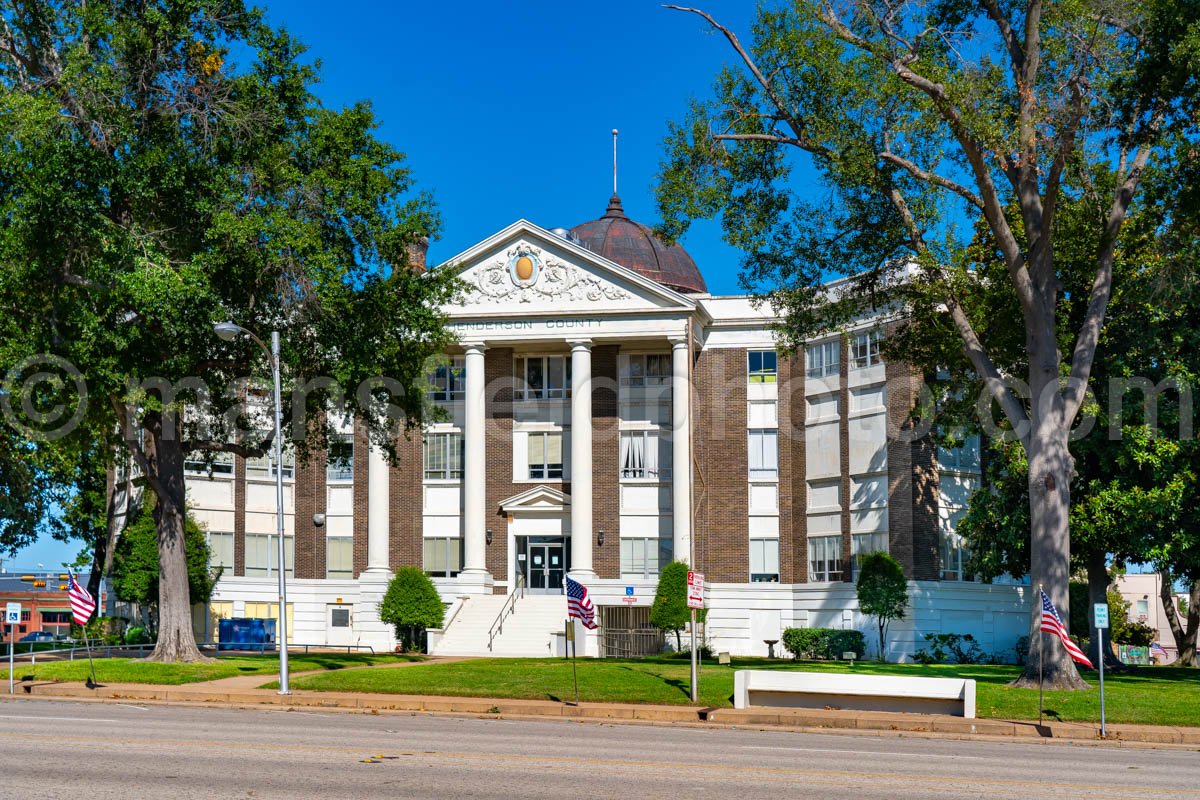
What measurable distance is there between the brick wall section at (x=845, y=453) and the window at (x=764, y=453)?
8.55 feet

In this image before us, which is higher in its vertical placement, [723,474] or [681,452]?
[681,452]

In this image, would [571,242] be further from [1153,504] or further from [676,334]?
[1153,504]

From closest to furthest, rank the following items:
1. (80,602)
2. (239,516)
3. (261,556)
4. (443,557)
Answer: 1. (80,602)
2. (443,557)
3. (239,516)
4. (261,556)

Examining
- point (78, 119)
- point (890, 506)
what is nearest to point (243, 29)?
point (78, 119)

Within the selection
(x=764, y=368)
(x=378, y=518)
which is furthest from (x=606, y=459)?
(x=378, y=518)

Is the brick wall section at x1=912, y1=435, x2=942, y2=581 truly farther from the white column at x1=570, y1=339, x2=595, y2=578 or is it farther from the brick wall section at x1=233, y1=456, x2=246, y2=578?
the brick wall section at x1=233, y1=456, x2=246, y2=578

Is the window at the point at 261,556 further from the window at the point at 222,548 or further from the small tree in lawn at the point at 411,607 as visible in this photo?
the small tree in lawn at the point at 411,607

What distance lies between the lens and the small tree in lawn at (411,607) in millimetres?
47031

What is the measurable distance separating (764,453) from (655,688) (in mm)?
25254

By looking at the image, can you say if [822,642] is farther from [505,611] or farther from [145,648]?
[145,648]

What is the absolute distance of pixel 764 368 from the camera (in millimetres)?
51312

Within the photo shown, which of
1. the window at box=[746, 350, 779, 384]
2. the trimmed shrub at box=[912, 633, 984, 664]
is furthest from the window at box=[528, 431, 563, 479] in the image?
the trimmed shrub at box=[912, 633, 984, 664]

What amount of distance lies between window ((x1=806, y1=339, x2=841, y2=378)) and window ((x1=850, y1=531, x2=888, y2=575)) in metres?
6.32

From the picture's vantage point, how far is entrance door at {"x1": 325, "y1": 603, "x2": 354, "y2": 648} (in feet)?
172
